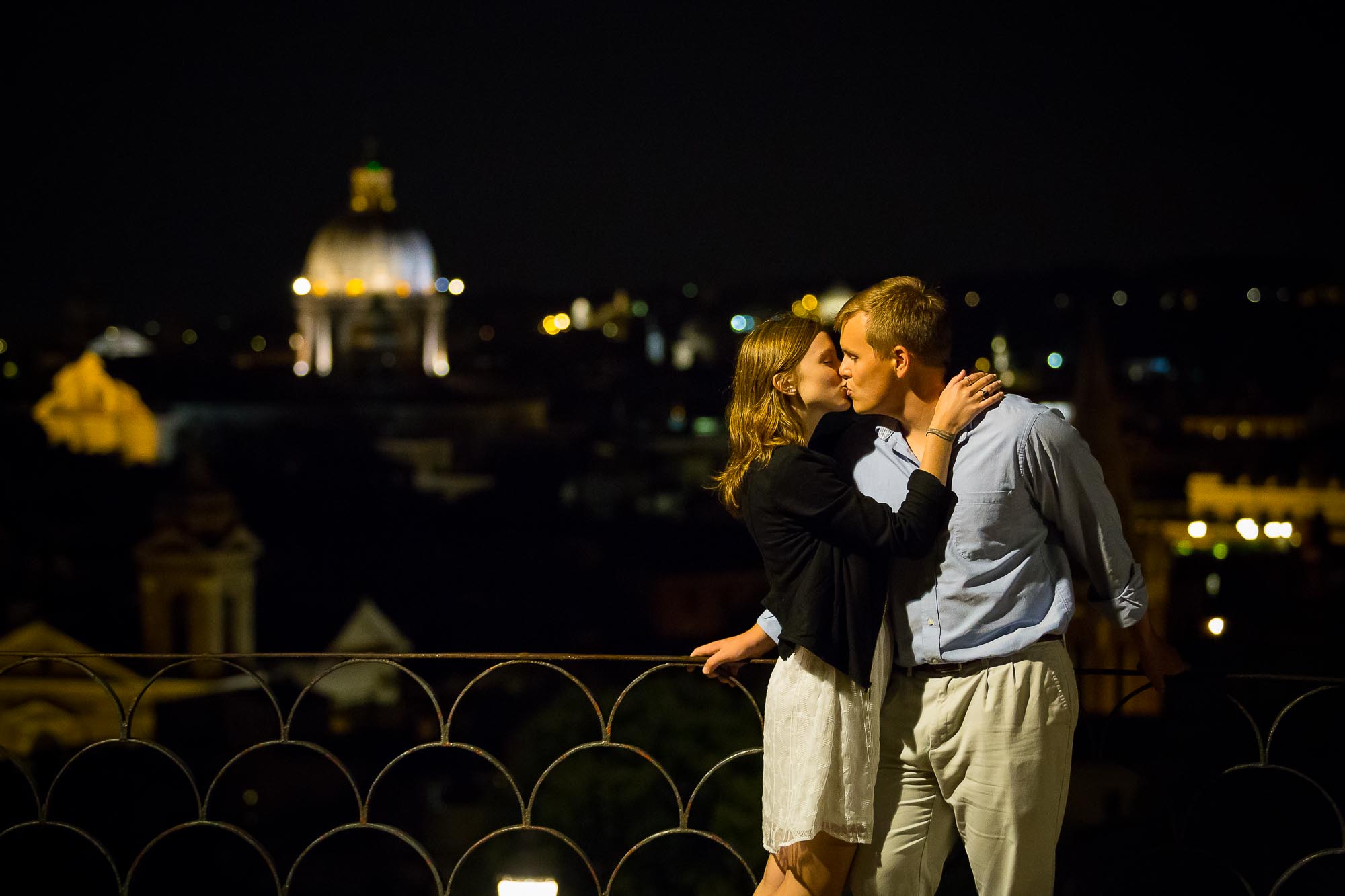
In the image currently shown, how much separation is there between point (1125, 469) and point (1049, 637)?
21.8 meters

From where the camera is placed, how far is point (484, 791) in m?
25.1

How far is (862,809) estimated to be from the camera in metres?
3.32

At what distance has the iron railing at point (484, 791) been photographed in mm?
15742

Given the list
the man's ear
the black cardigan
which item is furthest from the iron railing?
the man's ear

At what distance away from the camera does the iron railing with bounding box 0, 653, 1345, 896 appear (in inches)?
620

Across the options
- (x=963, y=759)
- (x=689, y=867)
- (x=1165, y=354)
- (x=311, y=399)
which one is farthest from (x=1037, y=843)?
(x=1165, y=354)

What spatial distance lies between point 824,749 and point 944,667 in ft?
0.92

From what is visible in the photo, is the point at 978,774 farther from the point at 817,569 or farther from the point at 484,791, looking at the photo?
the point at 484,791

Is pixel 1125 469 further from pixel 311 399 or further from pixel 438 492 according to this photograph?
pixel 311 399

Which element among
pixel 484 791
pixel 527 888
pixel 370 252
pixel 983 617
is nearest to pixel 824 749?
pixel 983 617

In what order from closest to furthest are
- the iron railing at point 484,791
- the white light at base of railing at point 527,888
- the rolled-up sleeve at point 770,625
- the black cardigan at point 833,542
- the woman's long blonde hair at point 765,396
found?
the black cardigan at point 833,542, the woman's long blonde hair at point 765,396, the rolled-up sleeve at point 770,625, the white light at base of railing at point 527,888, the iron railing at point 484,791

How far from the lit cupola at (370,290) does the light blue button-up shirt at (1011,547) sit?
240ft

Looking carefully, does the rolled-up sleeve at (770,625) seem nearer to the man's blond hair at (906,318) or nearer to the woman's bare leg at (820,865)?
the woman's bare leg at (820,865)

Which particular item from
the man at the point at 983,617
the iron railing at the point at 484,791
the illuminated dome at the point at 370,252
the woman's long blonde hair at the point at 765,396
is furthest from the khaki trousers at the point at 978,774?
the illuminated dome at the point at 370,252
